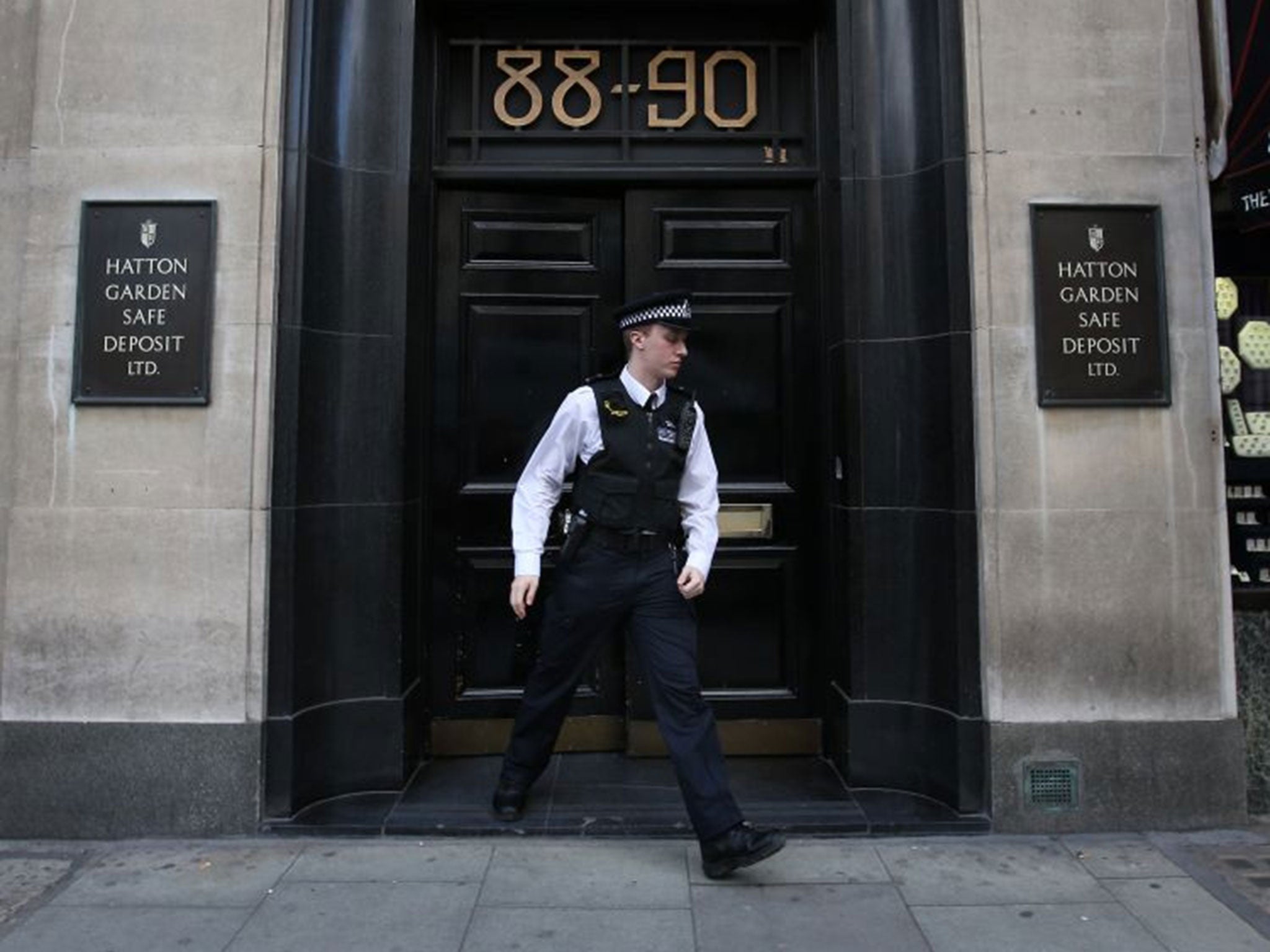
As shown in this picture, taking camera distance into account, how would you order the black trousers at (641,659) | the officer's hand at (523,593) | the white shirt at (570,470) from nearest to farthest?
the black trousers at (641,659) → the officer's hand at (523,593) → the white shirt at (570,470)

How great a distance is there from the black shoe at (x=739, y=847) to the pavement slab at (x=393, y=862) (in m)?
0.98

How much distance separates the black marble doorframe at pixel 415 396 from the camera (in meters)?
4.60

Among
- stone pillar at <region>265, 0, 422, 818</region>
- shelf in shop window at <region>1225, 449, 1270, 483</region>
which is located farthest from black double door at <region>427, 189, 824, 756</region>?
shelf in shop window at <region>1225, 449, 1270, 483</region>

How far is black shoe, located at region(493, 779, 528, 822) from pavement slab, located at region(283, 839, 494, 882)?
0.60 feet

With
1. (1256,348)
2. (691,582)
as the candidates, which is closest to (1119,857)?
(691,582)

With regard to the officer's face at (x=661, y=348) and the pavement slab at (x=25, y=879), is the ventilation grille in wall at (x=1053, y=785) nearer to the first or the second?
the officer's face at (x=661, y=348)

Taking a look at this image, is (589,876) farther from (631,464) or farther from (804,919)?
(631,464)

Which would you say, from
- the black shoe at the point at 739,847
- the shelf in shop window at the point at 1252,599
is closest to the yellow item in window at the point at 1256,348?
the shelf in shop window at the point at 1252,599

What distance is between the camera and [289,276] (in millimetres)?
4578

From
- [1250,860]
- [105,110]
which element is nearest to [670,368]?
[105,110]

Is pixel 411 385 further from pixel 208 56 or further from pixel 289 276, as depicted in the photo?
pixel 208 56

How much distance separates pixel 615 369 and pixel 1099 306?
2489 millimetres

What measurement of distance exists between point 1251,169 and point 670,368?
299 cm

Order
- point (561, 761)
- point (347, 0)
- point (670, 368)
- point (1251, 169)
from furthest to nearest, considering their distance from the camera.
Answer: point (561, 761)
point (347, 0)
point (1251, 169)
point (670, 368)
